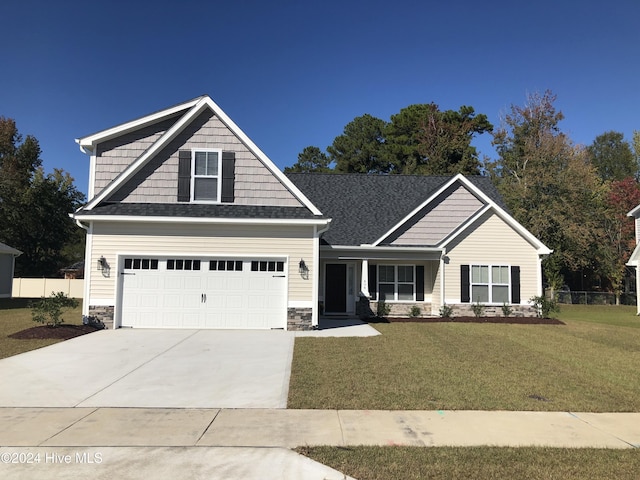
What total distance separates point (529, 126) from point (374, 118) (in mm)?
13919

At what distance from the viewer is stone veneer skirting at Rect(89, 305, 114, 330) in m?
13.4

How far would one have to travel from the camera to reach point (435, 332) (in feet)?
45.2

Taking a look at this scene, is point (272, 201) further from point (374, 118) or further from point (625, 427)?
point (374, 118)

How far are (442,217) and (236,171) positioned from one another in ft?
30.3

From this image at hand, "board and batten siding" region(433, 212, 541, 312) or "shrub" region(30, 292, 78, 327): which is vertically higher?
"board and batten siding" region(433, 212, 541, 312)

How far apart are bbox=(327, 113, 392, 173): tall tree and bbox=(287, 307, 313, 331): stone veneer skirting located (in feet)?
95.1

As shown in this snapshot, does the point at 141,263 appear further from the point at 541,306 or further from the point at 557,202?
the point at 557,202

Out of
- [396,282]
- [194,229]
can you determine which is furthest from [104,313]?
[396,282]

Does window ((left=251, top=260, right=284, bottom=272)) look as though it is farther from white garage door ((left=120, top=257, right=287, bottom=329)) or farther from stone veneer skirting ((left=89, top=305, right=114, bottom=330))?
stone veneer skirting ((left=89, top=305, right=114, bottom=330))

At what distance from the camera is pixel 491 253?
702 inches

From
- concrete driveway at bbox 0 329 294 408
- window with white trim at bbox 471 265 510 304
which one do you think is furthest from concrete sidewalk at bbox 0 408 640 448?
window with white trim at bbox 471 265 510 304

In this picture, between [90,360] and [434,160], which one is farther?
[434,160]

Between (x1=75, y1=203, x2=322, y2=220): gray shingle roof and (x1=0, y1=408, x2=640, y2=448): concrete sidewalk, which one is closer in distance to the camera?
(x1=0, y1=408, x2=640, y2=448): concrete sidewalk

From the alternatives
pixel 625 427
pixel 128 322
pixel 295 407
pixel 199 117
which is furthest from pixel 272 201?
pixel 625 427
